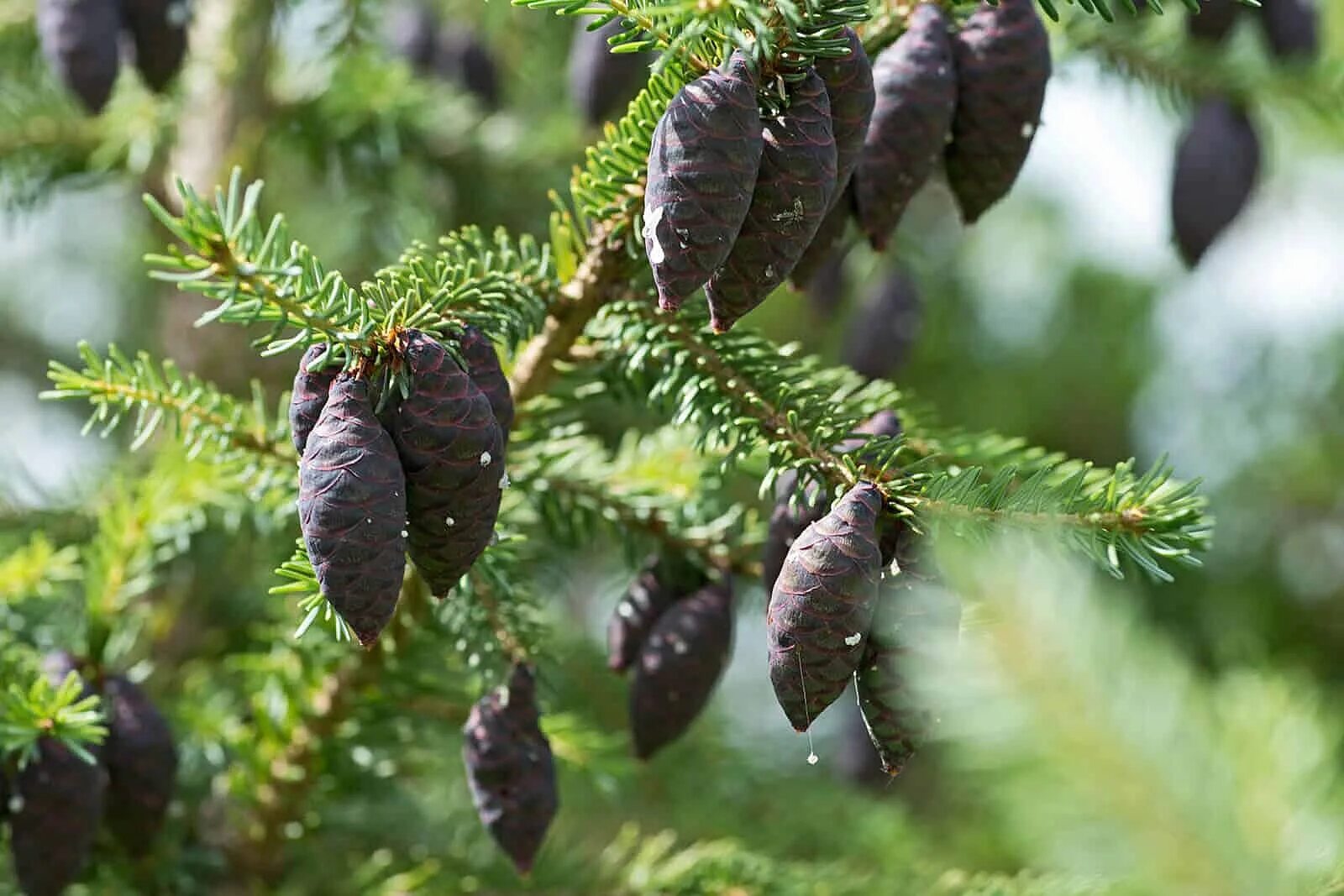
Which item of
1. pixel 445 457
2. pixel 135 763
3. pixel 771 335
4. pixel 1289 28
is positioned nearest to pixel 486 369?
pixel 445 457

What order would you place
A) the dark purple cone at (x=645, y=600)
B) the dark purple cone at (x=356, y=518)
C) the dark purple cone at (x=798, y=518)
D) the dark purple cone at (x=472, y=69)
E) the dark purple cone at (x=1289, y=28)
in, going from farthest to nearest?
1. the dark purple cone at (x=472, y=69)
2. the dark purple cone at (x=1289, y=28)
3. the dark purple cone at (x=645, y=600)
4. the dark purple cone at (x=798, y=518)
5. the dark purple cone at (x=356, y=518)

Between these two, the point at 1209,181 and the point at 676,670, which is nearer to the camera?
the point at 676,670

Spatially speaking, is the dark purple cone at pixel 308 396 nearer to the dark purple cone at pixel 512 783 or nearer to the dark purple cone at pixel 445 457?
the dark purple cone at pixel 445 457

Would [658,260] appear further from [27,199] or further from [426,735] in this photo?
[27,199]

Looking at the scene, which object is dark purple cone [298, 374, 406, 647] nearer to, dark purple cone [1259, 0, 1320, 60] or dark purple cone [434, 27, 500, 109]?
dark purple cone [1259, 0, 1320, 60]

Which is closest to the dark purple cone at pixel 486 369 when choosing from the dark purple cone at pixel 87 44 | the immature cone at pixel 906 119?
the immature cone at pixel 906 119

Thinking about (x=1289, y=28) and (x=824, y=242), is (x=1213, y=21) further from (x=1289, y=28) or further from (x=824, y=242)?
(x=824, y=242)

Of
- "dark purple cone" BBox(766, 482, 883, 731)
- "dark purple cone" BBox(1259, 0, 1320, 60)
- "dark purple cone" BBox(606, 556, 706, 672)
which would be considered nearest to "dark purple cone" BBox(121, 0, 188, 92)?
"dark purple cone" BBox(606, 556, 706, 672)

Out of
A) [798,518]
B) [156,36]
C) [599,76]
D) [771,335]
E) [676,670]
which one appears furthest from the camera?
[771,335]
